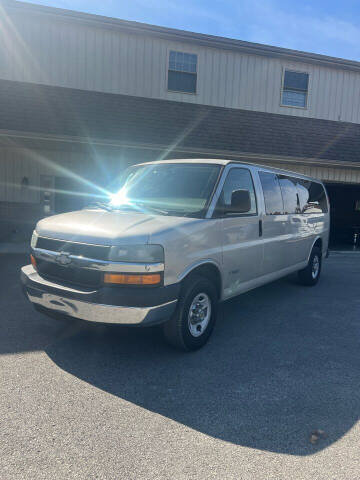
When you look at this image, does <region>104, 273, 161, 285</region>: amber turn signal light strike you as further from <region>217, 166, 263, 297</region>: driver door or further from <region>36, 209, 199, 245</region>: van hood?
<region>217, 166, 263, 297</region>: driver door

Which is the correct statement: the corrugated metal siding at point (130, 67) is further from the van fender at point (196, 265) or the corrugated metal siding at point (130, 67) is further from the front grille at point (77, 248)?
the van fender at point (196, 265)

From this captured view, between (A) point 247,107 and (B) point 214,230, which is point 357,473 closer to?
(B) point 214,230

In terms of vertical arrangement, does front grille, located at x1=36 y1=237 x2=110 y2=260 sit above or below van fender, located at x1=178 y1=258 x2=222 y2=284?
above

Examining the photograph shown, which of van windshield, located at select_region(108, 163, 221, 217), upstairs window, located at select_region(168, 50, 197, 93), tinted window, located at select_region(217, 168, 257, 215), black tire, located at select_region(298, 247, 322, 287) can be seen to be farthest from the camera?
upstairs window, located at select_region(168, 50, 197, 93)

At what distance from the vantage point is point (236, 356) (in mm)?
4293

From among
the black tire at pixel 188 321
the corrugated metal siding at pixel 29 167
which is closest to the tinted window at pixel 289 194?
the black tire at pixel 188 321

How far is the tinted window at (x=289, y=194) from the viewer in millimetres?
6227

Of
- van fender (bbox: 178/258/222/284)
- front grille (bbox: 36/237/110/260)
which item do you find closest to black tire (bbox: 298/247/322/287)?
van fender (bbox: 178/258/222/284)

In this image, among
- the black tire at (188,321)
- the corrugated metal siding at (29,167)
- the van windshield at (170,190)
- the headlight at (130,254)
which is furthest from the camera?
the corrugated metal siding at (29,167)

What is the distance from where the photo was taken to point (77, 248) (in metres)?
3.91

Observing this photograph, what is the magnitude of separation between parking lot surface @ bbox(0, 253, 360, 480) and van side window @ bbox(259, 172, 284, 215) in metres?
1.64

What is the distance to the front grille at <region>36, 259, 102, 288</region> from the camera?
3.79 meters

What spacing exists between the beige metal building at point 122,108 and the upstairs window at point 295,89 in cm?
26

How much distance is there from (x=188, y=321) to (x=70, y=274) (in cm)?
132
